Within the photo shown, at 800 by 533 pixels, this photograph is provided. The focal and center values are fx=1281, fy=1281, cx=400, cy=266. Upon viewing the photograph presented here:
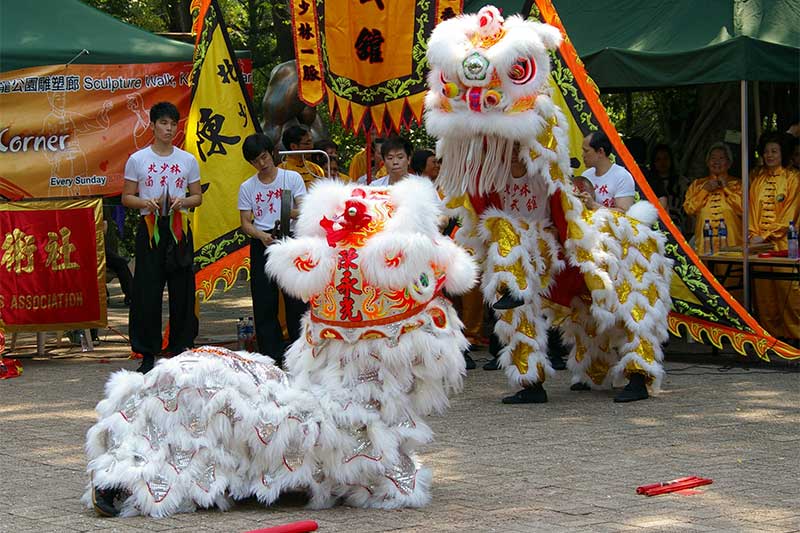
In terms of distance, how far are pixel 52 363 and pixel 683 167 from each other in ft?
21.9

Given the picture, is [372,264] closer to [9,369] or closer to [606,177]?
[606,177]

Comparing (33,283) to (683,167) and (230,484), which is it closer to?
(230,484)

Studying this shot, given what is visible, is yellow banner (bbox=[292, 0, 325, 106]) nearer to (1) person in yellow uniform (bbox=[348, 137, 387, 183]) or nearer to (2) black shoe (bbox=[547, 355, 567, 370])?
(1) person in yellow uniform (bbox=[348, 137, 387, 183])

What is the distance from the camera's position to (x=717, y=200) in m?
11.1

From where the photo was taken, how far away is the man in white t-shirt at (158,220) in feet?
30.3

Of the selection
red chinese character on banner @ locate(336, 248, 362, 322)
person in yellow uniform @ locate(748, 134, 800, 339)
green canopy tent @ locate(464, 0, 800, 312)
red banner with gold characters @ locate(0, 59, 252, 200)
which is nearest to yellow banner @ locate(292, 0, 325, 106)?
red banner with gold characters @ locate(0, 59, 252, 200)

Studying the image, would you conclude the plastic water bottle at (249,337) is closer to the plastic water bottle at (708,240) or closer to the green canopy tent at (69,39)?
the green canopy tent at (69,39)

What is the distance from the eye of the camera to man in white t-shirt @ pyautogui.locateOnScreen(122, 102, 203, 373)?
925cm

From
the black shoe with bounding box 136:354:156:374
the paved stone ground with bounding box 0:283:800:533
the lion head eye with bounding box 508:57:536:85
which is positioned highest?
the lion head eye with bounding box 508:57:536:85

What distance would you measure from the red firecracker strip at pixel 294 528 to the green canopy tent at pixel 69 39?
6516mm

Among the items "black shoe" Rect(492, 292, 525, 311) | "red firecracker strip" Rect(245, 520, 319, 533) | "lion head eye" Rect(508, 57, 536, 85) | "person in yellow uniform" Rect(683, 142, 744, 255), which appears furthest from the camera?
"person in yellow uniform" Rect(683, 142, 744, 255)

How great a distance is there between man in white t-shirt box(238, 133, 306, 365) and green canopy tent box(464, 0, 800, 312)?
2.18 m

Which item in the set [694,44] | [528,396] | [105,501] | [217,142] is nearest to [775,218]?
[694,44]

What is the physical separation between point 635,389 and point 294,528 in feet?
12.8
